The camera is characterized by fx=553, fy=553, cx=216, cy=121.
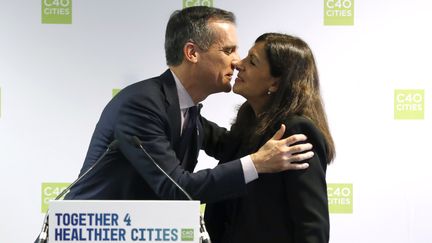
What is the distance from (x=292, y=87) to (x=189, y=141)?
0.31 metres

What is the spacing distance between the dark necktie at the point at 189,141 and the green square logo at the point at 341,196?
0.93 metres

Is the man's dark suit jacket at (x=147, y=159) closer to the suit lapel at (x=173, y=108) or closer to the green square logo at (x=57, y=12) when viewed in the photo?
the suit lapel at (x=173, y=108)

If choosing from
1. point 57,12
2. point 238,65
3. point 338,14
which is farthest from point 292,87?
point 57,12

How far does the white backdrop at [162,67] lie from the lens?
2.25m

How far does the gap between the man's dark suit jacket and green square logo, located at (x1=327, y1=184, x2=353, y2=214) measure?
1.04 metres

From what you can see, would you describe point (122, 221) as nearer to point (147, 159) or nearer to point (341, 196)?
point (147, 159)

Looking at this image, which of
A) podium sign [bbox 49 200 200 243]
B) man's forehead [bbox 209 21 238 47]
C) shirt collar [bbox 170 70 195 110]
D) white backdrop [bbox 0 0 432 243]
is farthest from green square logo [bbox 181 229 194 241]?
white backdrop [bbox 0 0 432 243]

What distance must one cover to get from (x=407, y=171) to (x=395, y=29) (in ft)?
1.91

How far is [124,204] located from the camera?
978 mm

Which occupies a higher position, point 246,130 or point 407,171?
point 246,130

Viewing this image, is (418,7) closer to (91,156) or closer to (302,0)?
(302,0)

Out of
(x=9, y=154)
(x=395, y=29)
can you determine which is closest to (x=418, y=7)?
(x=395, y=29)

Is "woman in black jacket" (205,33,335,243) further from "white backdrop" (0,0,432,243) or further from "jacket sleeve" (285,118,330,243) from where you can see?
"white backdrop" (0,0,432,243)

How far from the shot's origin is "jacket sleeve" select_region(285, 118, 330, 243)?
1.28 m
